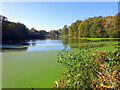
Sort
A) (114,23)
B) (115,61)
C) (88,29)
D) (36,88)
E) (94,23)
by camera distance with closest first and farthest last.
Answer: (115,61)
(36,88)
(114,23)
(94,23)
(88,29)

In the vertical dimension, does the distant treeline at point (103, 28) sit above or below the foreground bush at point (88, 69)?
above

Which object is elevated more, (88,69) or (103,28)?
(103,28)

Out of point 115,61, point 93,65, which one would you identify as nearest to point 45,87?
point 93,65

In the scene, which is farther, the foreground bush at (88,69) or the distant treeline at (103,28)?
the distant treeline at (103,28)

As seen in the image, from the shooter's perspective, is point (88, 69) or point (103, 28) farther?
point (103, 28)

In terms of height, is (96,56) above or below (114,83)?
above

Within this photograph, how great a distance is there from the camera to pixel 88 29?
32000mm

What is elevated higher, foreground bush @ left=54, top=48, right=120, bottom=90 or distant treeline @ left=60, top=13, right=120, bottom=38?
distant treeline @ left=60, top=13, right=120, bottom=38

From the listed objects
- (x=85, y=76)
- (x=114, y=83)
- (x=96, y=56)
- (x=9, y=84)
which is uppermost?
(x=96, y=56)

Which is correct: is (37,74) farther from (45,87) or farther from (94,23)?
(94,23)

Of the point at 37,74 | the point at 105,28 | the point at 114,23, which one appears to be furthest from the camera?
the point at 105,28

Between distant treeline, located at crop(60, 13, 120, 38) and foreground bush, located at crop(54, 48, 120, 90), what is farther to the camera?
distant treeline, located at crop(60, 13, 120, 38)

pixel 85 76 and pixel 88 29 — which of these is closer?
pixel 85 76

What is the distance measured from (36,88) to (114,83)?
6.05 ft
